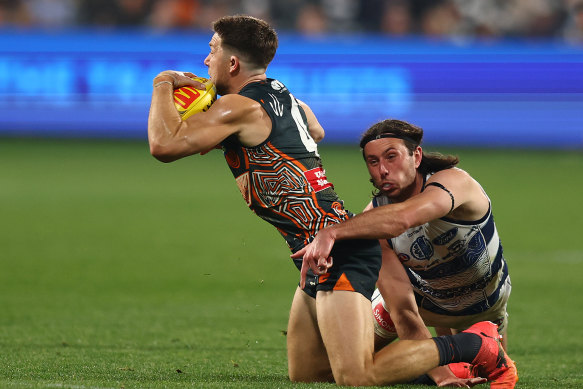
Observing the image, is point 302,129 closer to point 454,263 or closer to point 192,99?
point 192,99

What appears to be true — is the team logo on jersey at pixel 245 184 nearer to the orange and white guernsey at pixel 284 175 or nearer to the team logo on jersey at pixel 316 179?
the orange and white guernsey at pixel 284 175

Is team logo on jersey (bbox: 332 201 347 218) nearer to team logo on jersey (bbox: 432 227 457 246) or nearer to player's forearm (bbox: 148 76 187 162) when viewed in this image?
team logo on jersey (bbox: 432 227 457 246)

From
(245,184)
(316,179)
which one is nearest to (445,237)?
(316,179)

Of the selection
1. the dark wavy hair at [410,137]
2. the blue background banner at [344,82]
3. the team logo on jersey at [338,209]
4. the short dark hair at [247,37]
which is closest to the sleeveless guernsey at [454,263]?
the dark wavy hair at [410,137]

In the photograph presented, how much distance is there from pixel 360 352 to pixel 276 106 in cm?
143

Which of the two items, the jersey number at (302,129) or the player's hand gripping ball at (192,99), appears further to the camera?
the jersey number at (302,129)

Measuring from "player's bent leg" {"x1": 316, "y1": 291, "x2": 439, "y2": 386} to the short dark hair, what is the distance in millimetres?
1434

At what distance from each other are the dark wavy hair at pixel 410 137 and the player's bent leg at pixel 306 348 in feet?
3.34

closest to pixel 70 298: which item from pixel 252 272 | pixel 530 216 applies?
pixel 252 272

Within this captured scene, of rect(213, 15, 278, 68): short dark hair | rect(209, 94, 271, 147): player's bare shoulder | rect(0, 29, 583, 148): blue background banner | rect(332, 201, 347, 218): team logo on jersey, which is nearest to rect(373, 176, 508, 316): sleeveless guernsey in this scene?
rect(332, 201, 347, 218): team logo on jersey

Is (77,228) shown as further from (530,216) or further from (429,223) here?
(429,223)

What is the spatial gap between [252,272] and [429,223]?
471 cm

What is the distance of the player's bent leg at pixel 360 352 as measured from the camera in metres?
5.45

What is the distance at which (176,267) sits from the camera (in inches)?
420
